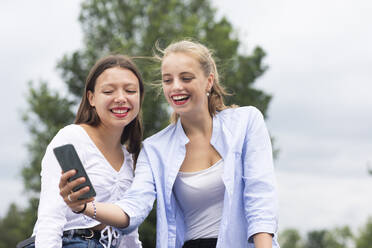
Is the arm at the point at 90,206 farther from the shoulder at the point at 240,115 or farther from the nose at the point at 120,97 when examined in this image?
the shoulder at the point at 240,115

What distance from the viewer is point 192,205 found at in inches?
140

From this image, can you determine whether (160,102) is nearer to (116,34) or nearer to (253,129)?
(116,34)

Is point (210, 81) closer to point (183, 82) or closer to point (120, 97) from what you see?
point (183, 82)

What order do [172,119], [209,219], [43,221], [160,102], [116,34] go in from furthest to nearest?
1. [116,34]
2. [160,102]
3. [172,119]
4. [209,219]
5. [43,221]

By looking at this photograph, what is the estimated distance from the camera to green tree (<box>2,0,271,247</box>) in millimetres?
18156

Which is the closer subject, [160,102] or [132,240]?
[132,240]

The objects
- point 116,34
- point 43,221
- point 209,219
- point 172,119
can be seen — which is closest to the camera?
point 43,221

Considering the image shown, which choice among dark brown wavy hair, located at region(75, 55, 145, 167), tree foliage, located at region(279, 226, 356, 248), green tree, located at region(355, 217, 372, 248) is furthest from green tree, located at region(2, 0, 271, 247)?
tree foliage, located at region(279, 226, 356, 248)

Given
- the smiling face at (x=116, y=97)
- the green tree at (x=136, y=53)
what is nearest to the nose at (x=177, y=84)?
the smiling face at (x=116, y=97)

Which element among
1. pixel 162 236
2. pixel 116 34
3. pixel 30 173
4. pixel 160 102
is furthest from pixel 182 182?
pixel 116 34

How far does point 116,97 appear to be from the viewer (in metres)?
3.68

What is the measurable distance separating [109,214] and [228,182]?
2.67 feet

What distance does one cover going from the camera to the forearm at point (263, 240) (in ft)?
10.6

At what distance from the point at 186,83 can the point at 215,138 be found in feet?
1.47
